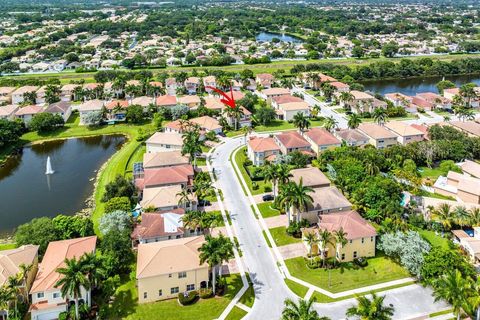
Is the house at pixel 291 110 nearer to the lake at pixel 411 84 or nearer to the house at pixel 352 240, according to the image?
the lake at pixel 411 84

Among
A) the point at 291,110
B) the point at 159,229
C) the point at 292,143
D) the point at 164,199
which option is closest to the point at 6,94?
the point at 291,110

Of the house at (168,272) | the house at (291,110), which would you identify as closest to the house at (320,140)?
the house at (291,110)

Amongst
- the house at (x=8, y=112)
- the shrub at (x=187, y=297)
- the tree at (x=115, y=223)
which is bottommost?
the shrub at (x=187, y=297)

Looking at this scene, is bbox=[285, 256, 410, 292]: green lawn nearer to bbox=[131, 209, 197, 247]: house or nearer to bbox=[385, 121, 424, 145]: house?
bbox=[131, 209, 197, 247]: house

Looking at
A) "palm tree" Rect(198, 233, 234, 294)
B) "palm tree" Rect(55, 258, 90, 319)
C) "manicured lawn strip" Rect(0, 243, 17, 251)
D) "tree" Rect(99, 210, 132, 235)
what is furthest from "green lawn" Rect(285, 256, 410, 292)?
"manicured lawn strip" Rect(0, 243, 17, 251)

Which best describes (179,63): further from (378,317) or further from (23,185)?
(378,317)

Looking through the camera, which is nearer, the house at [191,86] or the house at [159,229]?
the house at [159,229]

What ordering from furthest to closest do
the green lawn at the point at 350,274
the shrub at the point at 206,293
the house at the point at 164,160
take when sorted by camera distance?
the house at the point at 164,160 < the green lawn at the point at 350,274 < the shrub at the point at 206,293

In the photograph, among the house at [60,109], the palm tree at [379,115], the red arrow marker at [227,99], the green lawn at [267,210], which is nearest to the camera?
the green lawn at [267,210]
